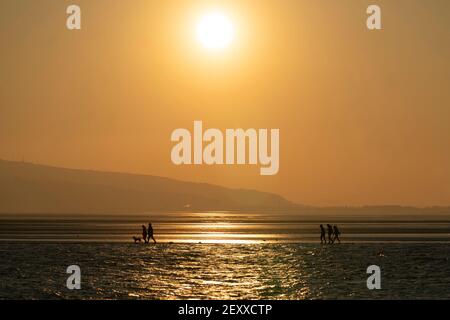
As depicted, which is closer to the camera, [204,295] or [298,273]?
[204,295]

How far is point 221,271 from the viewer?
45.6 metres

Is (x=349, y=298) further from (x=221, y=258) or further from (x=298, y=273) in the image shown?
(x=221, y=258)

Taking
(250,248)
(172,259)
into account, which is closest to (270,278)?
(172,259)

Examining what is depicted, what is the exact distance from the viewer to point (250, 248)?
64.2 metres

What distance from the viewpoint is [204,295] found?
36.1 metres

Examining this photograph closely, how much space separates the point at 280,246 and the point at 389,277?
2360 centimetres

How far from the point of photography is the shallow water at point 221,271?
3722 cm

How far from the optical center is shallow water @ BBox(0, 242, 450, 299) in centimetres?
3722

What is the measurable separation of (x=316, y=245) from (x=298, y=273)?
23593mm

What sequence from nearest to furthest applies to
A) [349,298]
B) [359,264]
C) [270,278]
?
[349,298] < [270,278] < [359,264]

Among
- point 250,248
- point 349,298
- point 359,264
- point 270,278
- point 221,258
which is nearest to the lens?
point 349,298
